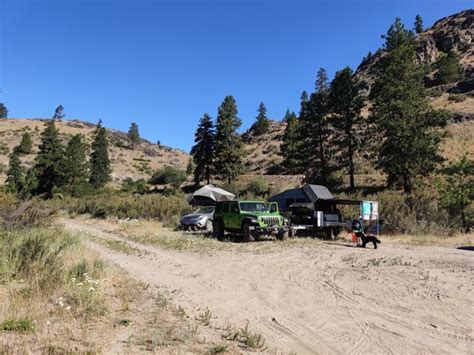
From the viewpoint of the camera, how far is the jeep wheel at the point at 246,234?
1819 centimetres

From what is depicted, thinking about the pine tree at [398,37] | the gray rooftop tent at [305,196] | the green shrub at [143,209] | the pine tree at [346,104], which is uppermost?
the pine tree at [398,37]

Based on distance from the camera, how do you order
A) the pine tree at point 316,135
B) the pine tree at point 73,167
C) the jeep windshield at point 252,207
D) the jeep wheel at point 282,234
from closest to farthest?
the jeep wheel at point 282,234 < the jeep windshield at point 252,207 < the pine tree at point 316,135 < the pine tree at point 73,167

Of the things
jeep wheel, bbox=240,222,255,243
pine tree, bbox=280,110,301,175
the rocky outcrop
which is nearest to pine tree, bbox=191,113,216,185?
pine tree, bbox=280,110,301,175

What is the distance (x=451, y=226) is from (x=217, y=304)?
1725 cm

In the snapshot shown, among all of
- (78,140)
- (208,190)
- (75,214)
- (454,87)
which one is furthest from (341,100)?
(454,87)

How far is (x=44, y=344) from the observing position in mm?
4820

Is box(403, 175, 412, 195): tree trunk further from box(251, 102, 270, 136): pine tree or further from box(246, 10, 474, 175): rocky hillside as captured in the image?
box(251, 102, 270, 136): pine tree

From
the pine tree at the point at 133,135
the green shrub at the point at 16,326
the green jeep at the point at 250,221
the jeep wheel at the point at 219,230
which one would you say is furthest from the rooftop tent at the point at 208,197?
the pine tree at the point at 133,135

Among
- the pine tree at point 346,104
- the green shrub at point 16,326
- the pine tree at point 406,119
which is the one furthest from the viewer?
the pine tree at point 346,104

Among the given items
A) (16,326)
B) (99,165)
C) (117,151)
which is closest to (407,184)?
(16,326)

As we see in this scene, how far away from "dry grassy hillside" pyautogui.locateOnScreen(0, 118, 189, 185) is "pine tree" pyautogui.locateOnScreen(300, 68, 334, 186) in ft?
153

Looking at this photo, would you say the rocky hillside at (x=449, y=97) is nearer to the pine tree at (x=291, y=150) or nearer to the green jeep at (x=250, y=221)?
the pine tree at (x=291, y=150)

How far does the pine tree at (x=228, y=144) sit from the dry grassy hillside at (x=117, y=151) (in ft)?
112

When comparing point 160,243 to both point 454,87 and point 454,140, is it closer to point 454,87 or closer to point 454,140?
point 454,140
